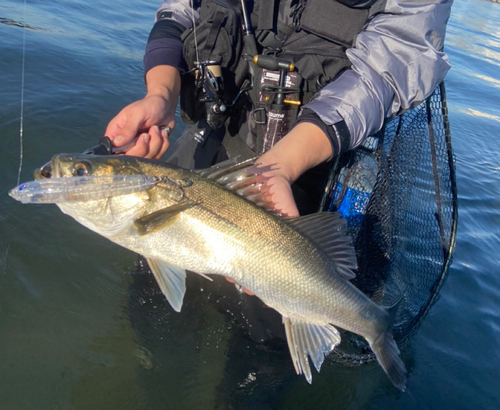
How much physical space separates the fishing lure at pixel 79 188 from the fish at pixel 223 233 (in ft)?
0.11

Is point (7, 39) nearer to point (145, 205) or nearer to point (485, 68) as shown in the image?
point (145, 205)

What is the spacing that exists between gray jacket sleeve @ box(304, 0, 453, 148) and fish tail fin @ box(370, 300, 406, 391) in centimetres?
119

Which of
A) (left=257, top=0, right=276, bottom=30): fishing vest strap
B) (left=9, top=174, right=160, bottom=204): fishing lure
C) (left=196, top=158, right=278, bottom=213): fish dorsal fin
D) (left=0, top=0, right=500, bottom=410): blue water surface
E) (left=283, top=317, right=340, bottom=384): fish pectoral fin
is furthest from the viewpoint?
(left=257, top=0, right=276, bottom=30): fishing vest strap

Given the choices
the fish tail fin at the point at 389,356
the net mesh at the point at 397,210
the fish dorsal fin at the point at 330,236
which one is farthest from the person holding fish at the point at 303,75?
the fish tail fin at the point at 389,356

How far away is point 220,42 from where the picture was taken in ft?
10.4

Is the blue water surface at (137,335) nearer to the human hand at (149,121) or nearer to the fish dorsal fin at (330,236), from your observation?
the fish dorsal fin at (330,236)

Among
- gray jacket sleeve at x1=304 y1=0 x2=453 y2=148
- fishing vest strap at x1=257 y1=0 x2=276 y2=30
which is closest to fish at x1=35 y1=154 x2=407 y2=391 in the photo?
gray jacket sleeve at x1=304 y1=0 x2=453 y2=148

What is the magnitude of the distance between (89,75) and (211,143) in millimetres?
4032

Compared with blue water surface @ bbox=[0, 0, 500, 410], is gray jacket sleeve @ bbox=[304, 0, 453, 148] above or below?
above

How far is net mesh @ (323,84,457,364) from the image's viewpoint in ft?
10.5

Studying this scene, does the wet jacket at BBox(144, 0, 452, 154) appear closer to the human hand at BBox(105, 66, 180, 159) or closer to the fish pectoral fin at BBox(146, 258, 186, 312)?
the human hand at BBox(105, 66, 180, 159)

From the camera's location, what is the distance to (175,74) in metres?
3.25

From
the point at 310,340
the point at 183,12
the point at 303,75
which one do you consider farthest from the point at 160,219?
the point at 183,12

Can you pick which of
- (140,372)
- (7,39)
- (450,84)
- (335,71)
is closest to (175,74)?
(335,71)
